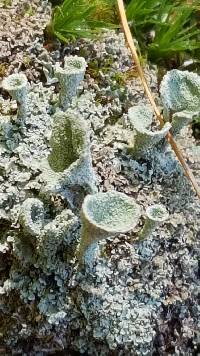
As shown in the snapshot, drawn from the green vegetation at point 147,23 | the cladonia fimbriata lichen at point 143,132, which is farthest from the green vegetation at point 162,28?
the cladonia fimbriata lichen at point 143,132

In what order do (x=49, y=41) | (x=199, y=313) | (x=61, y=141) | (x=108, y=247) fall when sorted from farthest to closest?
(x=49, y=41), (x=199, y=313), (x=108, y=247), (x=61, y=141)

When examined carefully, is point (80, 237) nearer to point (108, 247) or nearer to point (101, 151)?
point (108, 247)

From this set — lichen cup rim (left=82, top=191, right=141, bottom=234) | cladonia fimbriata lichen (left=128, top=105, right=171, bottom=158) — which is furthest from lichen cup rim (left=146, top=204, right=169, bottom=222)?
cladonia fimbriata lichen (left=128, top=105, right=171, bottom=158)

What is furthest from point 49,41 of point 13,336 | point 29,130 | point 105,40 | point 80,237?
point 13,336

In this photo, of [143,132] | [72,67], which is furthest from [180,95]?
[72,67]

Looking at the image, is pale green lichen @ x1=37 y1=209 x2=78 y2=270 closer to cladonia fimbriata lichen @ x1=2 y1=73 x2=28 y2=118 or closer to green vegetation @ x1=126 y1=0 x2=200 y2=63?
cladonia fimbriata lichen @ x1=2 y1=73 x2=28 y2=118

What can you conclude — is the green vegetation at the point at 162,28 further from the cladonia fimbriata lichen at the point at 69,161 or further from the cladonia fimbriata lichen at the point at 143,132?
the cladonia fimbriata lichen at the point at 69,161

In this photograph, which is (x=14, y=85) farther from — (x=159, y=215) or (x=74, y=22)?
(x=159, y=215)
